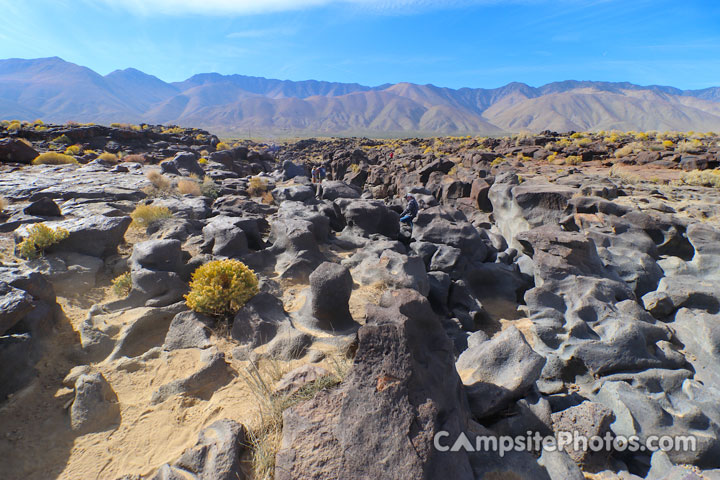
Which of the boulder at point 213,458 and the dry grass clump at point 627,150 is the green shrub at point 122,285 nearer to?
the boulder at point 213,458

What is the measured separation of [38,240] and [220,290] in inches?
167

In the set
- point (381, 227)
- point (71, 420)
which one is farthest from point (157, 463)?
point (381, 227)

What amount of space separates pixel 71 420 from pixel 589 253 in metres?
8.69

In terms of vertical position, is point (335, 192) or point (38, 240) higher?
point (38, 240)

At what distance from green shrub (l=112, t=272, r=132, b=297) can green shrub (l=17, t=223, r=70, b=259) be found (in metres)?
1.76

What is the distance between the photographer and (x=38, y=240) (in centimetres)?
692

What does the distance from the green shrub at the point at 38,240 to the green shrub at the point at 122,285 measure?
176 cm

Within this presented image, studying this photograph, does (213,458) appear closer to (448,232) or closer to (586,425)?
(586,425)

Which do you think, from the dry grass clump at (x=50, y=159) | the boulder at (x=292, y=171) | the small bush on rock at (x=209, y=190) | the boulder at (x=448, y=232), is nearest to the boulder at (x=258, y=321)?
the boulder at (x=448, y=232)

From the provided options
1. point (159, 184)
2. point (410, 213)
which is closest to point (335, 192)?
point (410, 213)

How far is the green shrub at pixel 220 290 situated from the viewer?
5.75 meters

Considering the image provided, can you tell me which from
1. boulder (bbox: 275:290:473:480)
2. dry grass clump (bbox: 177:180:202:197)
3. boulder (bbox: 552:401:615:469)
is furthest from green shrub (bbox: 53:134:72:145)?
boulder (bbox: 552:401:615:469)

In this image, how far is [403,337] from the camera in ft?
10.0

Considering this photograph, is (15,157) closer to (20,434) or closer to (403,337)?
(20,434)
